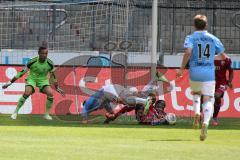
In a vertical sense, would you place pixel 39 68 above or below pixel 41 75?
above

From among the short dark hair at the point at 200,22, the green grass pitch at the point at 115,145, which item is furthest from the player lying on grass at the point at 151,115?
A: the short dark hair at the point at 200,22

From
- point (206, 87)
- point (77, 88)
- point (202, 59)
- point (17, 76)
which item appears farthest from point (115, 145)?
point (77, 88)

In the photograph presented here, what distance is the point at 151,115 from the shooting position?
1700 centimetres

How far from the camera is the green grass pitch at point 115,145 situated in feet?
29.7

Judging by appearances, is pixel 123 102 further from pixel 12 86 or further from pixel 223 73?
pixel 12 86

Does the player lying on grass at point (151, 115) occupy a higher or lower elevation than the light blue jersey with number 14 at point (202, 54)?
lower

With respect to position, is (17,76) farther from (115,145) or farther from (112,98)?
(115,145)

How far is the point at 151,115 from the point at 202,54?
5.33 meters

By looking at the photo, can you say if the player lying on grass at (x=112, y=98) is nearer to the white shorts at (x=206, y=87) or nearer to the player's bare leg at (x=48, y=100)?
the player's bare leg at (x=48, y=100)

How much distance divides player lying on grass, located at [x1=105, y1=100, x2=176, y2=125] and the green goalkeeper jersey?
6.81ft

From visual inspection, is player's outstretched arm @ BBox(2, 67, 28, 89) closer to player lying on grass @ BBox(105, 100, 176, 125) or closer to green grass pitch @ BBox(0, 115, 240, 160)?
player lying on grass @ BBox(105, 100, 176, 125)

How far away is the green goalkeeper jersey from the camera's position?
18.2 meters

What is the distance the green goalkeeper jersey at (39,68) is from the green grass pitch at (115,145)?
4.55 meters

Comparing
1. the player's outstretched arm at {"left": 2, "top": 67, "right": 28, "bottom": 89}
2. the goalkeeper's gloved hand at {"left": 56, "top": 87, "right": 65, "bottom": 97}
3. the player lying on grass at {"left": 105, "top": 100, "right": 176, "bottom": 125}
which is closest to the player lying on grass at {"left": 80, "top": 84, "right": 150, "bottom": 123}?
the player lying on grass at {"left": 105, "top": 100, "right": 176, "bottom": 125}
